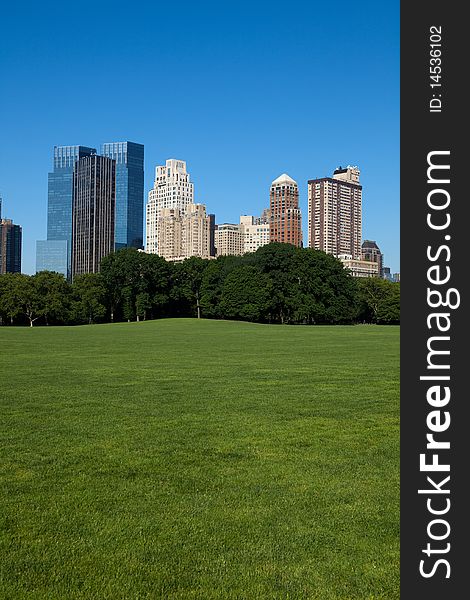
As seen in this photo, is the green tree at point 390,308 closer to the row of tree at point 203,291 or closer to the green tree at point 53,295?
the row of tree at point 203,291

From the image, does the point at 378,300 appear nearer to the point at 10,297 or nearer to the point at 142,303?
the point at 142,303

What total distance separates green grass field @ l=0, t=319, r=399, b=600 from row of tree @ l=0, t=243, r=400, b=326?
6492 centimetres

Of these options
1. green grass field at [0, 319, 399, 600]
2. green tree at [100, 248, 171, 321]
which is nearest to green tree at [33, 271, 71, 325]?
green tree at [100, 248, 171, 321]

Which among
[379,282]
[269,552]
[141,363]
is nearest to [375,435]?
[269,552]

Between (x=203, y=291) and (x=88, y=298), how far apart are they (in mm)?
15497

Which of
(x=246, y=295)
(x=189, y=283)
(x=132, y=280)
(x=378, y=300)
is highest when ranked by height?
(x=132, y=280)

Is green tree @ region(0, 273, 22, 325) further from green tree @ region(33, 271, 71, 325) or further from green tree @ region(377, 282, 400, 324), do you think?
green tree @ region(377, 282, 400, 324)

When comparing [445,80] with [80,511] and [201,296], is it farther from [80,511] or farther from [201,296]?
[201,296]

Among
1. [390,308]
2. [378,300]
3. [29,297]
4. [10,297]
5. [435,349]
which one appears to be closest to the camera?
[435,349]

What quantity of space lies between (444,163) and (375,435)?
791 cm

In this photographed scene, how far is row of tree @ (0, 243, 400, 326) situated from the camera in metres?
79.6

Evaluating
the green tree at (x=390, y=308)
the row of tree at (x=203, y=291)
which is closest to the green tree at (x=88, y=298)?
the row of tree at (x=203, y=291)

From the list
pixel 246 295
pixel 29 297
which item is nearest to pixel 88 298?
pixel 29 297

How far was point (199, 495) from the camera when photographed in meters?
7.45
